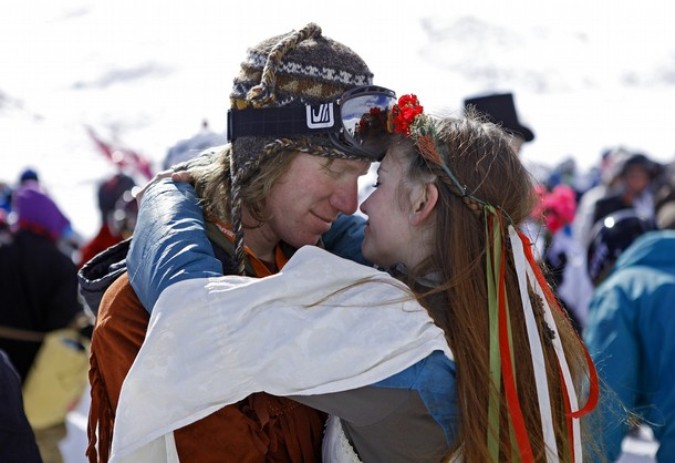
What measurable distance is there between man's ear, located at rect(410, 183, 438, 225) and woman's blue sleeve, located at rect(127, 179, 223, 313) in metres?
0.43

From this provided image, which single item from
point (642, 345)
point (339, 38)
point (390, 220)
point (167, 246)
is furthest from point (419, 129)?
point (339, 38)

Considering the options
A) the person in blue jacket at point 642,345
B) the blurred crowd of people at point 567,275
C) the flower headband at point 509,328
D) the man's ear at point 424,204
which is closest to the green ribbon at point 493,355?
the flower headband at point 509,328

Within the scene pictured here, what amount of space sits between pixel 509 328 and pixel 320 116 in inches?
27.1

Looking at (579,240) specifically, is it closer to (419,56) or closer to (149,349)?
(149,349)

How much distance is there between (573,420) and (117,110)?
15.7 m

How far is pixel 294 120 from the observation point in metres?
2.07

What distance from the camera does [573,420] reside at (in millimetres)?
1801

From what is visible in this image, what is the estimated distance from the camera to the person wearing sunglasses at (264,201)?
6.07ft

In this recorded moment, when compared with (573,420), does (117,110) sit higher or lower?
lower

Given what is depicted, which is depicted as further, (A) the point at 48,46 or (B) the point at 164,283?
(A) the point at 48,46

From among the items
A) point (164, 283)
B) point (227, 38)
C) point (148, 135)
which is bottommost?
point (148, 135)

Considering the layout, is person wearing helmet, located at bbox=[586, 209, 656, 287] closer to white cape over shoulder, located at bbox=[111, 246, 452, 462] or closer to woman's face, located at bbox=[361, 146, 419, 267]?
woman's face, located at bbox=[361, 146, 419, 267]

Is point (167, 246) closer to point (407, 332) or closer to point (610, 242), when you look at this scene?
point (407, 332)

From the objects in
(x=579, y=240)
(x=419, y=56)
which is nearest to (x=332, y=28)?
(x=419, y=56)
